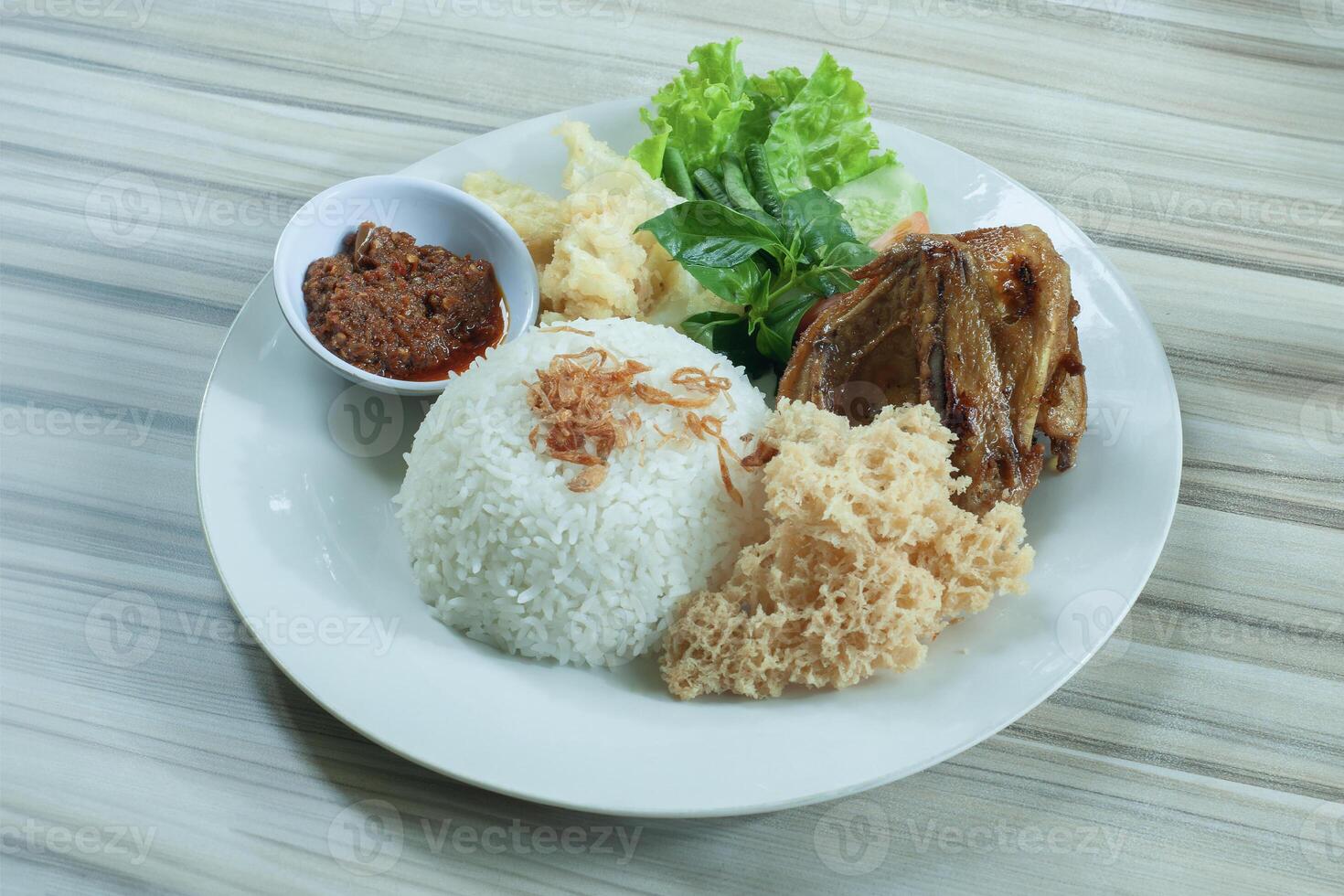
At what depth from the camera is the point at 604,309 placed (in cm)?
399

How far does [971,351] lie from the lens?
10.9ft

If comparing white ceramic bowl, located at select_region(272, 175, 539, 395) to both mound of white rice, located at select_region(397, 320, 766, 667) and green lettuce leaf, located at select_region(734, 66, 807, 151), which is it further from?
green lettuce leaf, located at select_region(734, 66, 807, 151)

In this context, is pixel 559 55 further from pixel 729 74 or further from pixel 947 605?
pixel 947 605

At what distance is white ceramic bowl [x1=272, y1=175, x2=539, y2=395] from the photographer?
395 centimetres

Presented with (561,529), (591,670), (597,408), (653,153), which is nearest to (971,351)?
(597,408)

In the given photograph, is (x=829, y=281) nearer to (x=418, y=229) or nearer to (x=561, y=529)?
(x=561, y=529)

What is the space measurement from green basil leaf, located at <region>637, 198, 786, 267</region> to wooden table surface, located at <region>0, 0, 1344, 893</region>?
1.77 metres

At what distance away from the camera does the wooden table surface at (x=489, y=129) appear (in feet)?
10.0

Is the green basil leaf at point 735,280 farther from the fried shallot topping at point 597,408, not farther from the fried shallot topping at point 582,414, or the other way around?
the fried shallot topping at point 582,414

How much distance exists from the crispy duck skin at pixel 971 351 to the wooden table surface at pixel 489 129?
0.74 metres

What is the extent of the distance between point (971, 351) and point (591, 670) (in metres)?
1.50

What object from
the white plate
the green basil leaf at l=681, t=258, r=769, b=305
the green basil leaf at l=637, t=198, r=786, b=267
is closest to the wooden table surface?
the white plate

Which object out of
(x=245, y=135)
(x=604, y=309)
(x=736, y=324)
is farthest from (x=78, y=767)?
(x=245, y=135)

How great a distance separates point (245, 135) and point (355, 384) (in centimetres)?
214
